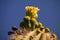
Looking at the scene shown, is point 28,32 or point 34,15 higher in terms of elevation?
point 34,15

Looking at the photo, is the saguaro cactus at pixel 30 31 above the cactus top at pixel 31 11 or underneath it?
underneath

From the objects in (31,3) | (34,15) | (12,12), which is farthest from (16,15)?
(34,15)

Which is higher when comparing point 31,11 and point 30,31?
point 31,11

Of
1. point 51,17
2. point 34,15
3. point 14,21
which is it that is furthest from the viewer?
point 51,17

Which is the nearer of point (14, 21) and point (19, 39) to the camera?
point (19, 39)

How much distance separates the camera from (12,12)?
158cm

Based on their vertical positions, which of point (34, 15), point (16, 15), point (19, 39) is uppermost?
point (16, 15)

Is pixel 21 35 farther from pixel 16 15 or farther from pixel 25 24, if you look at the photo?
pixel 16 15

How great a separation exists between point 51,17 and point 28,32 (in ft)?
2.71

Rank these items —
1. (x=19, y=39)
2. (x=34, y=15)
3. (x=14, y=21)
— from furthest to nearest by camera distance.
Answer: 1. (x=14, y=21)
2. (x=34, y=15)
3. (x=19, y=39)

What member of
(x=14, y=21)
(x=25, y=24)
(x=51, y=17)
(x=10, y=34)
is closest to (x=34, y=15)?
(x=25, y=24)

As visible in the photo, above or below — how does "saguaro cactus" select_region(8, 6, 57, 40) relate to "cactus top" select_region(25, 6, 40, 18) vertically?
below

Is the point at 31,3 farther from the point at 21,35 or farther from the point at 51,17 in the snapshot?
the point at 21,35

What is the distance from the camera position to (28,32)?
35.9 inches
